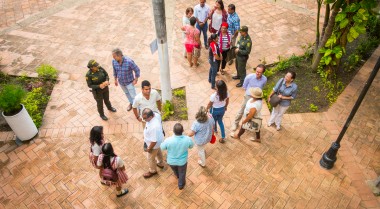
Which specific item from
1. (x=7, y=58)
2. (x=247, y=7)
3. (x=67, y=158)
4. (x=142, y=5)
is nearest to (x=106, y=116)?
(x=67, y=158)

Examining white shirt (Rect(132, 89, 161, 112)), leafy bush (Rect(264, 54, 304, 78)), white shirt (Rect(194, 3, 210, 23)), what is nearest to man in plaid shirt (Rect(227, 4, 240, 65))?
white shirt (Rect(194, 3, 210, 23))

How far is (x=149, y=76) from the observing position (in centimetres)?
863

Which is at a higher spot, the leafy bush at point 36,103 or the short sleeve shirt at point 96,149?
the short sleeve shirt at point 96,149

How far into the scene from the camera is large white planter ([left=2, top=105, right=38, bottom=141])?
21.1 ft

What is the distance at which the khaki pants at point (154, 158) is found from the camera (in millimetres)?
5633

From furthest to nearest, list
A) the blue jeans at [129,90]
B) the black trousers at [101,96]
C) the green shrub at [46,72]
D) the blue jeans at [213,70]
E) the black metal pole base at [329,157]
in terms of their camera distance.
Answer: the green shrub at [46,72]
the blue jeans at [213,70]
the blue jeans at [129,90]
the black trousers at [101,96]
the black metal pole base at [329,157]

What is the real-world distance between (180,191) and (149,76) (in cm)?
384

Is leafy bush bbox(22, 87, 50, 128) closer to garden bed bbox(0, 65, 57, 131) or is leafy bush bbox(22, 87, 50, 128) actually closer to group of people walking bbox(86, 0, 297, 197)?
garden bed bbox(0, 65, 57, 131)

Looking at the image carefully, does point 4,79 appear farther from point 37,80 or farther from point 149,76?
point 149,76

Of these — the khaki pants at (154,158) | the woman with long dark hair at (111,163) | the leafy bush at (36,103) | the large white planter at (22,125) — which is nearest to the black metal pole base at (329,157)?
the khaki pants at (154,158)

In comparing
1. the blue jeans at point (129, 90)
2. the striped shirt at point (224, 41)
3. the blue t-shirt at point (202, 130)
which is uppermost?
the striped shirt at point (224, 41)

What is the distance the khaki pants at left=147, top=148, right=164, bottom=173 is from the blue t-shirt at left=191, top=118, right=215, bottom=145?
0.81 meters

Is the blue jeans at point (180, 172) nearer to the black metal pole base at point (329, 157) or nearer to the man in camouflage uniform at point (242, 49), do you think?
the black metal pole base at point (329, 157)

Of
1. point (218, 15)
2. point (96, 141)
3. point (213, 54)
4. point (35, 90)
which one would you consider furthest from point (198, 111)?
point (35, 90)
